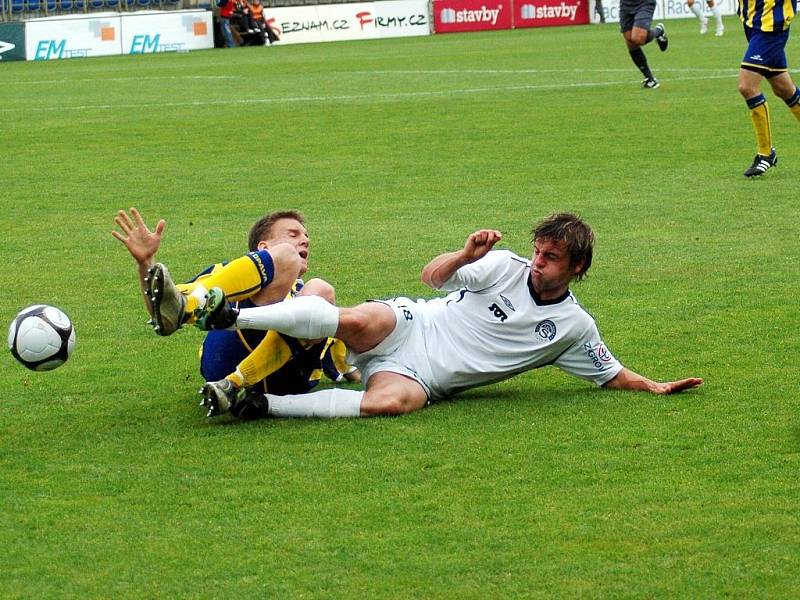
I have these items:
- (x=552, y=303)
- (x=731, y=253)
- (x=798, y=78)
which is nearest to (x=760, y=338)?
(x=552, y=303)

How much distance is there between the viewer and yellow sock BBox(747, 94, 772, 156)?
40.7 ft

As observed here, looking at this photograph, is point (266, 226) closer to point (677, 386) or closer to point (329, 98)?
point (677, 386)

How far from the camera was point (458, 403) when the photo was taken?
6023 mm

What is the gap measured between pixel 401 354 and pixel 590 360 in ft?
2.59

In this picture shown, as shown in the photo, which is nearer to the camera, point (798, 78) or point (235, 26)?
point (798, 78)

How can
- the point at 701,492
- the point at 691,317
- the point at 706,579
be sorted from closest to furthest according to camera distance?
the point at 706,579 < the point at 701,492 < the point at 691,317

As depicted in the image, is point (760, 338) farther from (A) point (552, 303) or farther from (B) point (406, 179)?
(B) point (406, 179)

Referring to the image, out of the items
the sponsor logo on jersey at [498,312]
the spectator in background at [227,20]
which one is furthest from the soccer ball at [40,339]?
the spectator in background at [227,20]

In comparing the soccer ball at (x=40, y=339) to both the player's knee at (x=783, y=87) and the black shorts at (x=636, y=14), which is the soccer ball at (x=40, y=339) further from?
the black shorts at (x=636, y=14)

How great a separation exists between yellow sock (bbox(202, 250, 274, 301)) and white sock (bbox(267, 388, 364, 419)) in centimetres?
45

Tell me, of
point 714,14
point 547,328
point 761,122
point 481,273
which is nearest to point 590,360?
point 547,328

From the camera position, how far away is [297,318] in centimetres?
548

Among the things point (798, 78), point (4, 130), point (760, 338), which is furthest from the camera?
point (798, 78)

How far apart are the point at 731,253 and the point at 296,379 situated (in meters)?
4.19
